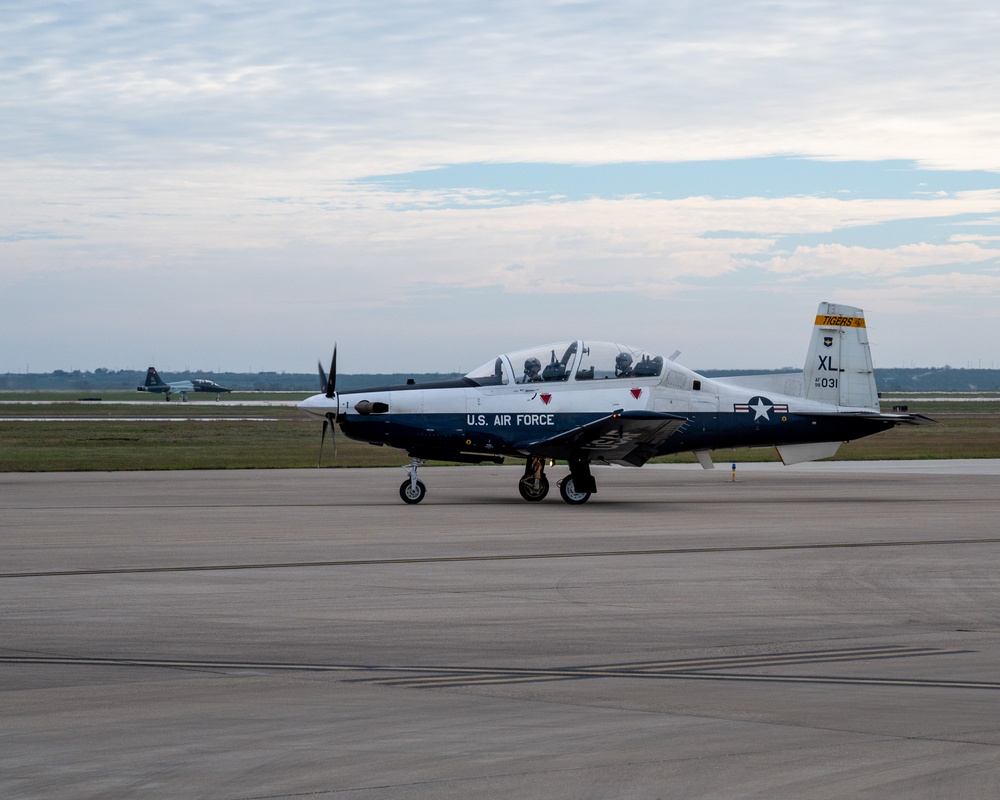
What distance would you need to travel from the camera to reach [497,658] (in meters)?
9.20

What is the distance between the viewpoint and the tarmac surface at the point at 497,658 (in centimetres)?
610

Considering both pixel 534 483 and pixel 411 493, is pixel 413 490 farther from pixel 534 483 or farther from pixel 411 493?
pixel 534 483

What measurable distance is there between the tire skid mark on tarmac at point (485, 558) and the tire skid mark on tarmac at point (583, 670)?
16.4 feet

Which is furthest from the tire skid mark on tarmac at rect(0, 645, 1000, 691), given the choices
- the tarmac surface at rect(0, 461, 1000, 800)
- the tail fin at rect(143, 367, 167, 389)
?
the tail fin at rect(143, 367, 167, 389)

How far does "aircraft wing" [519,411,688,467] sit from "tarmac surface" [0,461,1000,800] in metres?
3.02

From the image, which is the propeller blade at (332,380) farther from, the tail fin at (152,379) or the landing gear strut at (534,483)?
the tail fin at (152,379)

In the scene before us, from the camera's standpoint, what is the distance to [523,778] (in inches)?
234

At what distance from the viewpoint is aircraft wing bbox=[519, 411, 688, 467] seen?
23.0m

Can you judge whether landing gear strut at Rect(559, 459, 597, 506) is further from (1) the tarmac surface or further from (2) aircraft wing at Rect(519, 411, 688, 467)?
(1) the tarmac surface

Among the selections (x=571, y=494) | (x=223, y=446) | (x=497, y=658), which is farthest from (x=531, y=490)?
(x=223, y=446)

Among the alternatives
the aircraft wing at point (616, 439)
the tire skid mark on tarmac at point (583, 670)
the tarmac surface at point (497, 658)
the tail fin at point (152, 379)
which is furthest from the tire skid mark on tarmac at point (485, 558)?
the tail fin at point (152, 379)

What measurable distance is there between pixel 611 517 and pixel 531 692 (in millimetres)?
13331

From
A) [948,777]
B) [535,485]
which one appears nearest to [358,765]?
[948,777]

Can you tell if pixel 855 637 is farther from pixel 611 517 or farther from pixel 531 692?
pixel 611 517
